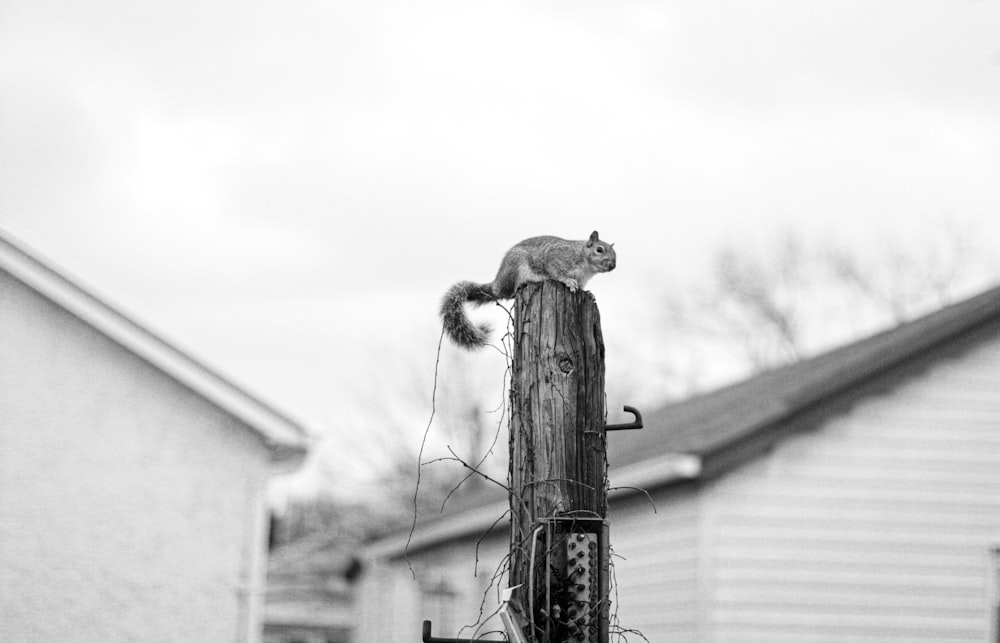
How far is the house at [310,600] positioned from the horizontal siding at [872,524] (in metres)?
17.0

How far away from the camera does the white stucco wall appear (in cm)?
1005

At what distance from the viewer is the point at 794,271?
27312 millimetres

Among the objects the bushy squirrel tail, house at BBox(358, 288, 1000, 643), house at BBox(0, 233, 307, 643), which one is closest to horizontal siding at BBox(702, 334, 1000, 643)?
house at BBox(358, 288, 1000, 643)

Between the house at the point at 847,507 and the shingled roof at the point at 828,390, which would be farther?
the shingled roof at the point at 828,390

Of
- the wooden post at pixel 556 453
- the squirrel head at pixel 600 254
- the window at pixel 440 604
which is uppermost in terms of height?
the squirrel head at pixel 600 254

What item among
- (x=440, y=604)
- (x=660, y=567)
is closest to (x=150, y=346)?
(x=660, y=567)

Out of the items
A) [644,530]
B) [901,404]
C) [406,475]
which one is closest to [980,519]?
[901,404]

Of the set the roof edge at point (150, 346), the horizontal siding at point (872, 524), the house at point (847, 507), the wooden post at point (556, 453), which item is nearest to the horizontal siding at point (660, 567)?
the house at point (847, 507)

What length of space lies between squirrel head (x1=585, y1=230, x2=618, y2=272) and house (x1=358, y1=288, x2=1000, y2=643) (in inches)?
155

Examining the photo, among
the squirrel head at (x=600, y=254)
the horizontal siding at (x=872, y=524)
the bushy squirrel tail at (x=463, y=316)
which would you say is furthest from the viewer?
the horizontal siding at (x=872, y=524)

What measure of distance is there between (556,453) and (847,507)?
7.63 meters

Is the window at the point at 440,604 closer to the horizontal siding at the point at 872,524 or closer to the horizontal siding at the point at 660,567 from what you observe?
the horizontal siding at the point at 660,567

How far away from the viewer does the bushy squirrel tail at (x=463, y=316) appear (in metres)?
4.29

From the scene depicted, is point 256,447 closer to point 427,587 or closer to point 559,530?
point 427,587
